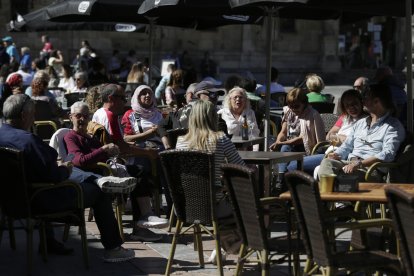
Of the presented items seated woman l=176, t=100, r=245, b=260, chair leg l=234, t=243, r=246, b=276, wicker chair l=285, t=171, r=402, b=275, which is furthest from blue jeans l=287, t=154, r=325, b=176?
wicker chair l=285, t=171, r=402, b=275

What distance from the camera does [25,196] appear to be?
8008mm

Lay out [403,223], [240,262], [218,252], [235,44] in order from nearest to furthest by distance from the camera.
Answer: [403,223] < [240,262] < [218,252] < [235,44]

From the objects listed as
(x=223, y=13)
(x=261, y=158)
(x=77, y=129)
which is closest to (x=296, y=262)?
(x=261, y=158)

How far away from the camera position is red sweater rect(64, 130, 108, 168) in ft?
29.4

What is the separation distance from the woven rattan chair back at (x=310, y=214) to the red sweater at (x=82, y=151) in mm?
2896

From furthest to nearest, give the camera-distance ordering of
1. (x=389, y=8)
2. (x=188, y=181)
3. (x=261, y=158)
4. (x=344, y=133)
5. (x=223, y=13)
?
(x=223, y=13), (x=389, y=8), (x=344, y=133), (x=261, y=158), (x=188, y=181)

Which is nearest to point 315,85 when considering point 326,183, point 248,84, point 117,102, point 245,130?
point 248,84

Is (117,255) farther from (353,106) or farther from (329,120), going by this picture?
(329,120)

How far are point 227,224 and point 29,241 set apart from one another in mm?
1464

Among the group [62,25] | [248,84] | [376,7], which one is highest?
[376,7]

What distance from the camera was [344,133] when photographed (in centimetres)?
1046

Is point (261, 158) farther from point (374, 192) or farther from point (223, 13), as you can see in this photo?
point (223, 13)

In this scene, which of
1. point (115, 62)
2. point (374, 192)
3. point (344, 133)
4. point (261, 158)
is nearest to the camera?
point (374, 192)

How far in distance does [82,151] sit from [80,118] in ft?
0.95
